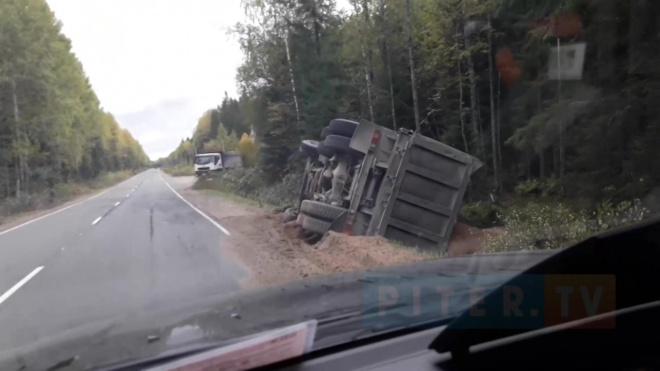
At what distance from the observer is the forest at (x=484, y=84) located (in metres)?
10.8

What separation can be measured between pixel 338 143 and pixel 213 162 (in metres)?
31.7

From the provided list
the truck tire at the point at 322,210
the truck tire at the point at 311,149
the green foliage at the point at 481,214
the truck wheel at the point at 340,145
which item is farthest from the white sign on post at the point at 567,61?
the truck tire at the point at 322,210

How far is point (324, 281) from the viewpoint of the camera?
4.80 meters

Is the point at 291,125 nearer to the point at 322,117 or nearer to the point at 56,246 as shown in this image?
the point at 322,117

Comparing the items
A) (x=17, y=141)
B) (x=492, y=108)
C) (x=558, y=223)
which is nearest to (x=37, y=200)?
(x=17, y=141)

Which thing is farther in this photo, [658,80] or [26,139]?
[26,139]

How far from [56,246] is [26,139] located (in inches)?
778

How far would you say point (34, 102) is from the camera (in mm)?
30562

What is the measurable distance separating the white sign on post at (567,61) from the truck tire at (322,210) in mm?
5521

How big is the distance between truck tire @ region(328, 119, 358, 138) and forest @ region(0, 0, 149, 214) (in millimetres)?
20692

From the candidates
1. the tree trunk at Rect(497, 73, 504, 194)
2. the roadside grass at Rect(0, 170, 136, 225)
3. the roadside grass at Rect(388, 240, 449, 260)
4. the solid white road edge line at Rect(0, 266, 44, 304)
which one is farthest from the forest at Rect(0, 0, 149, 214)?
the roadside grass at Rect(388, 240, 449, 260)

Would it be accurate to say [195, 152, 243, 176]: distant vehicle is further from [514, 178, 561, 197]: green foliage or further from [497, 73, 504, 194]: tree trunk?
[514, 178, 561, 197]: green foliage

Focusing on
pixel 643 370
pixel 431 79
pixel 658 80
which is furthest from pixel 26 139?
pixel 643 370

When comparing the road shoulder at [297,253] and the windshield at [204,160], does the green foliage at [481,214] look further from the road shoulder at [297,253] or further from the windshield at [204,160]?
the windshield at [204,160]
